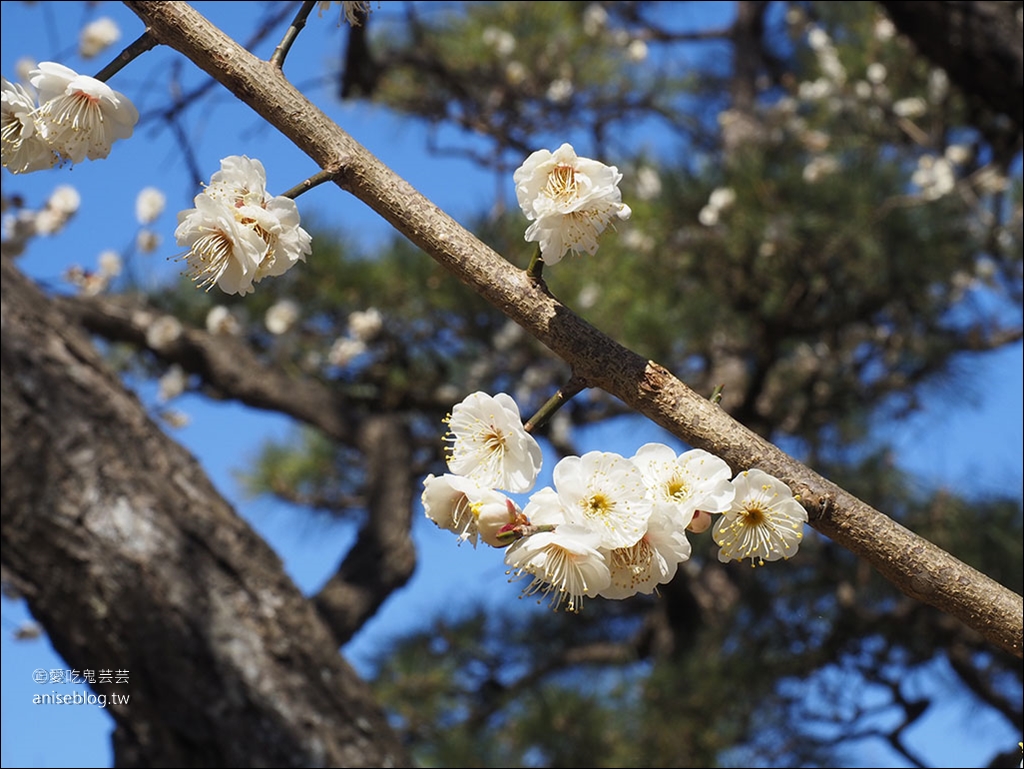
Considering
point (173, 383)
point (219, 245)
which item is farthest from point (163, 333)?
point (219, 245)

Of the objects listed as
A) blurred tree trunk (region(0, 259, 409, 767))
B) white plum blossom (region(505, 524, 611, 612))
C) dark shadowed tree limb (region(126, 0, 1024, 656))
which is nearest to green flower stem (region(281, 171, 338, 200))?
dark shadowed tree limb (region(126, 0, 1024, 656))

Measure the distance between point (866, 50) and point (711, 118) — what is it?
3.84ft

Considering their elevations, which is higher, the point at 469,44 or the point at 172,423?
the point at 469,44

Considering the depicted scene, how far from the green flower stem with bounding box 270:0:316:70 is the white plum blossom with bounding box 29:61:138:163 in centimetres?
14

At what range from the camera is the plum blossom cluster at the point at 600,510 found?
23.2 inches

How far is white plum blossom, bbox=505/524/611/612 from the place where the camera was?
579 millimetres

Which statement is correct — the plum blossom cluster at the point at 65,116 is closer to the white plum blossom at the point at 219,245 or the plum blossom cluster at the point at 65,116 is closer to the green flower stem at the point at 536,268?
the white plum blossom at the point at 219,245

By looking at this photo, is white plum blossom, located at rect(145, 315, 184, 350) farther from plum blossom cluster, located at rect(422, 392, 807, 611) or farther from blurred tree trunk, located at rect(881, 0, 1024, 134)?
plum blossom cluster, located at rect(422, 392, 807, 611)

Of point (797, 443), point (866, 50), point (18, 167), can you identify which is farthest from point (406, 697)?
point (866, 50)

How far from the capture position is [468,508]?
61 cm

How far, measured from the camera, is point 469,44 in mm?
3422

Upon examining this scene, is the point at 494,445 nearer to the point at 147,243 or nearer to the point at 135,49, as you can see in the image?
the point at 135,49

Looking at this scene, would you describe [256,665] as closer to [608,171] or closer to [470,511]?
[470,511]

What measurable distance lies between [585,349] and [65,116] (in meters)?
0.41
